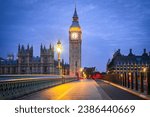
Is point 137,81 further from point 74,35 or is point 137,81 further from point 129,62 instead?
point 74,35

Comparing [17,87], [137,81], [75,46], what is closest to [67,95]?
[17,87]

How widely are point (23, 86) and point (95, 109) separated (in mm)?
8753

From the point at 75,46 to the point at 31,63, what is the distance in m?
23.3

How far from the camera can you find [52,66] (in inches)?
5743

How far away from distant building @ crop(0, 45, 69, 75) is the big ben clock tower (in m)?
5.29

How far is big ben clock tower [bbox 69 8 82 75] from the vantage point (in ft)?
498

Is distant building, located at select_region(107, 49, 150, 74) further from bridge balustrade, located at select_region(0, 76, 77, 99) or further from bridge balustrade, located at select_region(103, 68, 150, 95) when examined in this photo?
bridge balustrade, located at select_region(0, 76, 77, 99)

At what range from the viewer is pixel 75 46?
530ft

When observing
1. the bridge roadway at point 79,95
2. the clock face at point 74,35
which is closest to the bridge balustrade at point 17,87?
the bridge roadway at point 79,95

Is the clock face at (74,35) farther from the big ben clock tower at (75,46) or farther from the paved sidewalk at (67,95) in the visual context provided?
the paved sidewalk at (67,95)

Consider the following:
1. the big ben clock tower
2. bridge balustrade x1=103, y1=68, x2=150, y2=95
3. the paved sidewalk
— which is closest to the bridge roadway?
the paved sidewalk

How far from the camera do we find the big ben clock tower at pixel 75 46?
498ft

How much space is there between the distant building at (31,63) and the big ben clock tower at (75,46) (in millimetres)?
5292

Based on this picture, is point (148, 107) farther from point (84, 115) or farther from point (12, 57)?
point (12, 57)
